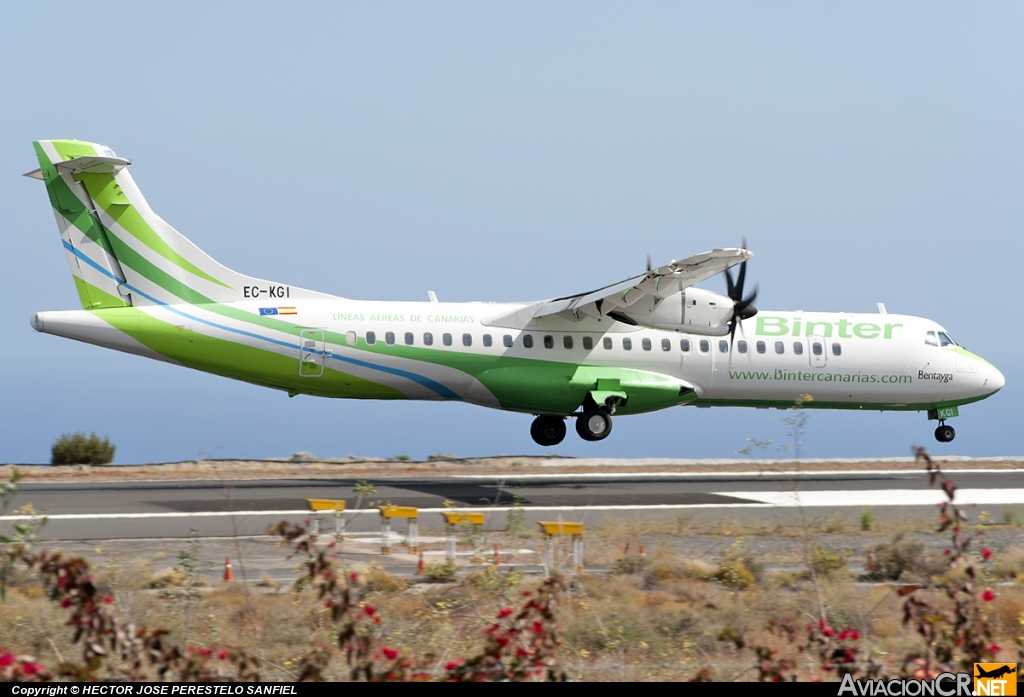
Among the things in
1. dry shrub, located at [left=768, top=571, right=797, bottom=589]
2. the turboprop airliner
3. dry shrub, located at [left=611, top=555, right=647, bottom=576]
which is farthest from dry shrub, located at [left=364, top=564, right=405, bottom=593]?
the turboprop airliner

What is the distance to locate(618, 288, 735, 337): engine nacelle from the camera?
25.1m

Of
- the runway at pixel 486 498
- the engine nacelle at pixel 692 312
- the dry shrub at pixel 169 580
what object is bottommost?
the dry shrub at pixel 169 580

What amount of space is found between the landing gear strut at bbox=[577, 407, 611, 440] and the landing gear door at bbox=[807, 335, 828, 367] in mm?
5827

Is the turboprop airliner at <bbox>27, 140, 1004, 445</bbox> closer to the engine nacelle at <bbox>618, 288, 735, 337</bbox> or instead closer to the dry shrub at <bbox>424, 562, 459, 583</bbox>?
the engine nacelle at <bbox>618, 288, 735, 337</bbox>

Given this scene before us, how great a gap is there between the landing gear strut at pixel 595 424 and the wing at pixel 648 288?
240 centimetres

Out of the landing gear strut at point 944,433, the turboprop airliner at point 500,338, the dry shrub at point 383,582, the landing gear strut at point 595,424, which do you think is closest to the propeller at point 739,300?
the turboprop airliner at point 500,338

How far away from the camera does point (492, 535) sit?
52.3 ft

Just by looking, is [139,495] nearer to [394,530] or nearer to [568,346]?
[394,530]

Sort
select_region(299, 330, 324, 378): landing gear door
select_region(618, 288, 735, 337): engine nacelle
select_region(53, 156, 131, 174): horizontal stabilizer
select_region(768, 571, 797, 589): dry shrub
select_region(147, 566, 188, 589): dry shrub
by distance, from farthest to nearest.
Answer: select_region(618, 288, 735, 337): engine nacelle
select_region(299, 330, 324, 378): landing gear door
select_region(53, 156, 131, 174): horizontal stabilizer
select_region(768, 571, 797, 589): dry shrub
select_region(147, 566, 188, 589): dry shrub

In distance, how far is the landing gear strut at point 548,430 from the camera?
27.8m

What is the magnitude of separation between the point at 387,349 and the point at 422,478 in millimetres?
3688

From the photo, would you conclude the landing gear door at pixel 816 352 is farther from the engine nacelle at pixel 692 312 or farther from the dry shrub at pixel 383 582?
the dry shrub at pixel 383 582

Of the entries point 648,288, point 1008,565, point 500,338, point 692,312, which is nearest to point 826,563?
point 1008,565

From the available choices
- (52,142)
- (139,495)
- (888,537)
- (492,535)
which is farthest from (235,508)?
(888,537)
